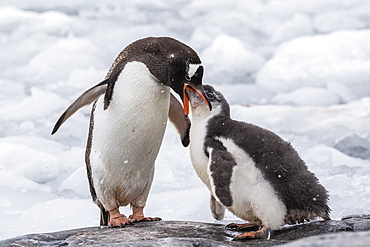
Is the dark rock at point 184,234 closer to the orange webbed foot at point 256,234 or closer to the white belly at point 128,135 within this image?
the orange webbed foot at point 256,234

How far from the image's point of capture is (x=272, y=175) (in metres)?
2.63

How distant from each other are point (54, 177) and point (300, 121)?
9.03 ft

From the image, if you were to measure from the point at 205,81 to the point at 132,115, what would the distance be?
563cm

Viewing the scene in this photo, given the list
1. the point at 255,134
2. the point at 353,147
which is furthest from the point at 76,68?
the point at 255,134

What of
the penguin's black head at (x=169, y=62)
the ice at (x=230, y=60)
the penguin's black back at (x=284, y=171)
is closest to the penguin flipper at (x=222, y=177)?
the penguin's black back at (x=284, y=171)

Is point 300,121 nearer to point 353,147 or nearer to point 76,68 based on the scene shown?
point 353,147

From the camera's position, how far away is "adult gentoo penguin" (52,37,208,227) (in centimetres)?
285

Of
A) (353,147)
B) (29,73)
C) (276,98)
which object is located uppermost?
(29,73)

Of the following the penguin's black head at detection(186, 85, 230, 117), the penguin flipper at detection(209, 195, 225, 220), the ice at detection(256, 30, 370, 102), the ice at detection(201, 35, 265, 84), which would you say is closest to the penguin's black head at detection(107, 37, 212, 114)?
the penguin's black head at detection(186, 85, 230, 117)

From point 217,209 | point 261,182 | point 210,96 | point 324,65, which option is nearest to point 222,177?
point 261,182

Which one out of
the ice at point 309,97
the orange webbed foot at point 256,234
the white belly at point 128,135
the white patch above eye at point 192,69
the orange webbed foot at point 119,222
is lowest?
the orange webbed foot at point 256,234

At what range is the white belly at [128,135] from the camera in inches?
115

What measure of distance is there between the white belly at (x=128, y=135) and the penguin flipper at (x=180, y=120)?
0.26m

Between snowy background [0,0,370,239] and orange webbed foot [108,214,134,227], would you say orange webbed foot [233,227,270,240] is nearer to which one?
orange webbed foot [108,214,134,227]
